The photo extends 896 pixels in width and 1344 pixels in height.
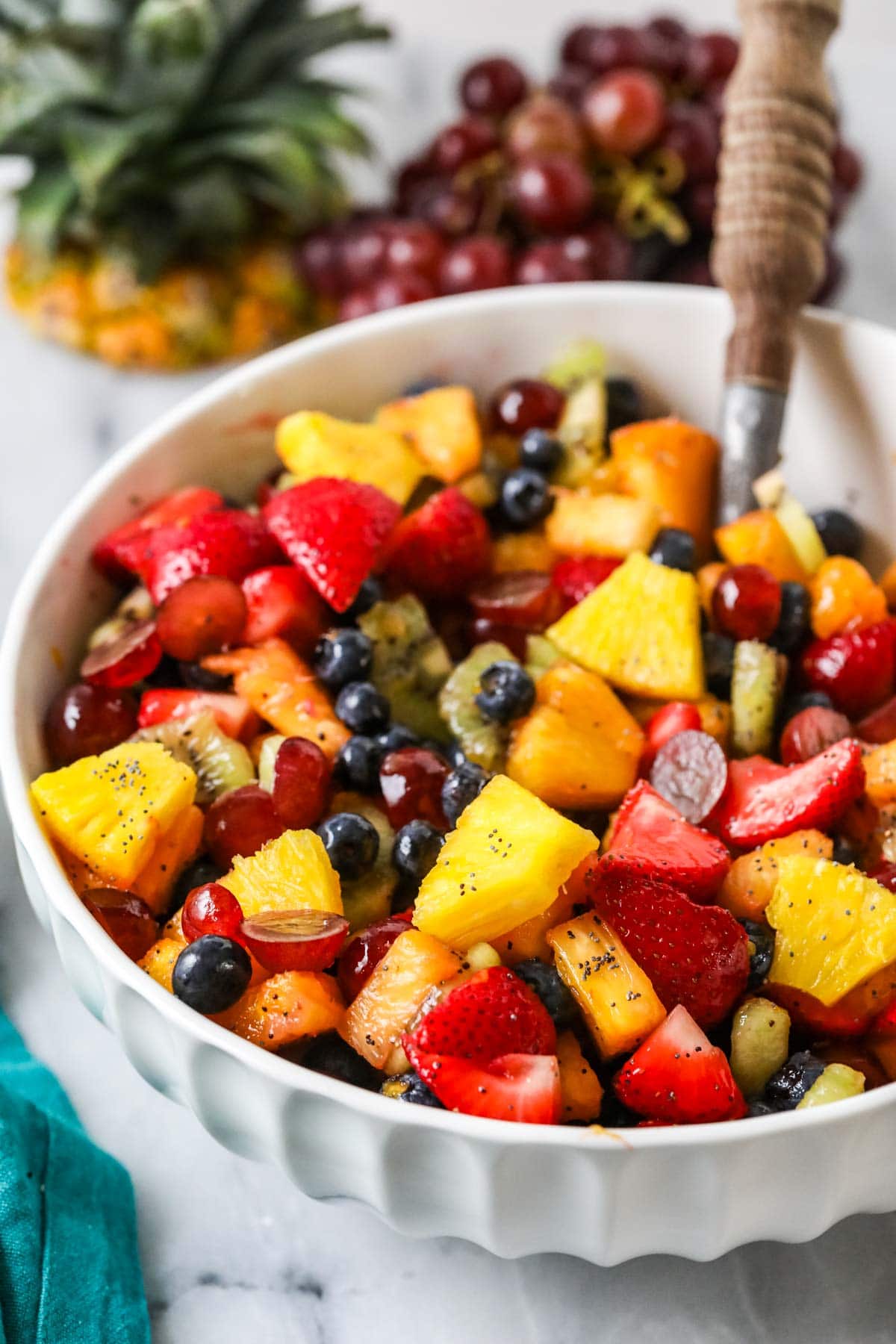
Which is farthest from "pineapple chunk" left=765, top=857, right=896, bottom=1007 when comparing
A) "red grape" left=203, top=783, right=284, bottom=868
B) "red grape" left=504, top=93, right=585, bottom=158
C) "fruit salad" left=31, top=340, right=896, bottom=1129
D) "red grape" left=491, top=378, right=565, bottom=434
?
"red grape" left=504, top=93, right=585, bottom=158

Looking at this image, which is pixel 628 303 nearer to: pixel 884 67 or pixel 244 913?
pixel 244 913

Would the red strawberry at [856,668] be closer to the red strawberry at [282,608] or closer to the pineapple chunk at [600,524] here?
the pineapple chunk at [600,524]

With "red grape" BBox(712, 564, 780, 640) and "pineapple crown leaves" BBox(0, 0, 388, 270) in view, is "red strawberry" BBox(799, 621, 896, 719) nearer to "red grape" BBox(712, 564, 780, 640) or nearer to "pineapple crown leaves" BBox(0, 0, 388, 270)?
"red grape" BBox(712, 564, 780, 640)

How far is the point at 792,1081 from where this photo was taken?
1.04 metres

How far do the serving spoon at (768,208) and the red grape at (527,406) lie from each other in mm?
203

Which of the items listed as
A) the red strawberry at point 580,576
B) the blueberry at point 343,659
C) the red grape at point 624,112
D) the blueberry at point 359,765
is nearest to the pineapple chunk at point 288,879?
the blueberry at point 359,765

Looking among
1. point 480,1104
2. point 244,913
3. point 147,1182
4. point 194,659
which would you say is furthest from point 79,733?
point 480,1104

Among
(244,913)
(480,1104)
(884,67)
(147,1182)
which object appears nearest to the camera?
(480,1104)

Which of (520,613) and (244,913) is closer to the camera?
(244,913)

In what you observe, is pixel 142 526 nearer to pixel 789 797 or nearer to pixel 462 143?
pixel 789 797

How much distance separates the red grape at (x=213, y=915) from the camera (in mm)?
1079

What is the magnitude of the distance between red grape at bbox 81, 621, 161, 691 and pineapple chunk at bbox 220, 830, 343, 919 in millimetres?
278

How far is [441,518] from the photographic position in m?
1.43

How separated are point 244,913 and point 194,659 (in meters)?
0.34
